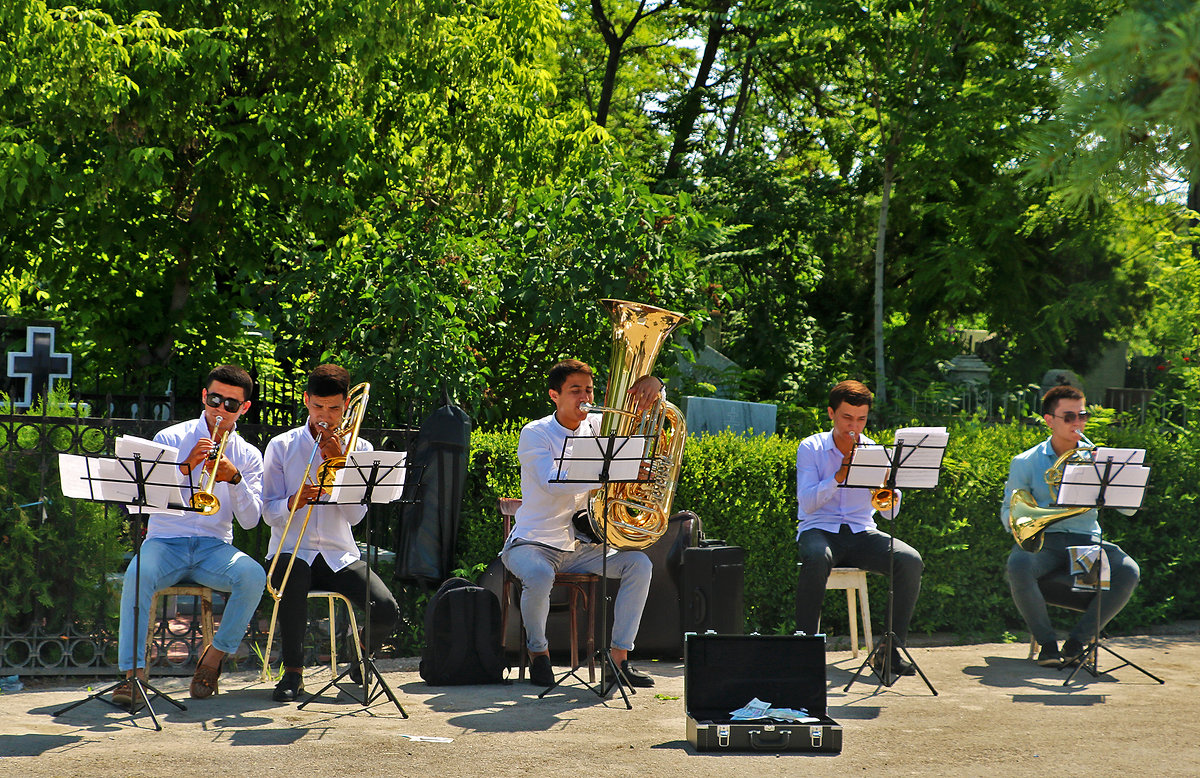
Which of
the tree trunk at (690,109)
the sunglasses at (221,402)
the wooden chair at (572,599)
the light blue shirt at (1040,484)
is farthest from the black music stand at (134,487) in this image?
the tree trunk at (690,109)

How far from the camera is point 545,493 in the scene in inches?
257

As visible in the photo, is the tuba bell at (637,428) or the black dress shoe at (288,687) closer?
the black dress shoe at (288,687)

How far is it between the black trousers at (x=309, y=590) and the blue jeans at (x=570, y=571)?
0.70 metres

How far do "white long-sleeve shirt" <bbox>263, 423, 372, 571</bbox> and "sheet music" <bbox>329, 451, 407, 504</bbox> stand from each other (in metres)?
0.44

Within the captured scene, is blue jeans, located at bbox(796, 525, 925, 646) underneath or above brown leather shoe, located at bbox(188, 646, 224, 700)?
above

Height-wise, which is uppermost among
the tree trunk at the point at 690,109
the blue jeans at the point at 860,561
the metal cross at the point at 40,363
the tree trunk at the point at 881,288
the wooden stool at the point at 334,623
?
the tree trunk at the point at 690,109

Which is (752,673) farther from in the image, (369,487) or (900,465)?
(369,487)

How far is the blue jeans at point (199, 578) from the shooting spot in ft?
19.1

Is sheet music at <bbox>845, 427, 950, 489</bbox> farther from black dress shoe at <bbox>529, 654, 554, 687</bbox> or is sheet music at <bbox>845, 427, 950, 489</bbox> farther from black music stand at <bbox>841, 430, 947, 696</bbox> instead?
black dress shoe at <bbox>529, 654, 554, 687</bbox>

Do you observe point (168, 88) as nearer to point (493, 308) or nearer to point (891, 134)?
point (493, 308)

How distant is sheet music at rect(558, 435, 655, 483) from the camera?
572 centimetres

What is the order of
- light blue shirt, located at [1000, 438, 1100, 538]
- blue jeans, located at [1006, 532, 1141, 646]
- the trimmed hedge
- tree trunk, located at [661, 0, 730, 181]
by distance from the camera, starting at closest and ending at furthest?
blue jeans, located at [1006, 532, 1141, 646] < light blue shirt, located at [1000, 438, 1100, 538] < the trimmed hedge < tree trunk, located at [661, 0, 730, 181]

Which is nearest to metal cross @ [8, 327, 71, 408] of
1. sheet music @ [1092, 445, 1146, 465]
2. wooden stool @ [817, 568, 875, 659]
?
wooden stool @ [817, 568, 875, 659]

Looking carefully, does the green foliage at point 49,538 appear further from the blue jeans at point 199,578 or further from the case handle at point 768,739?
the case handle at point 768,739
